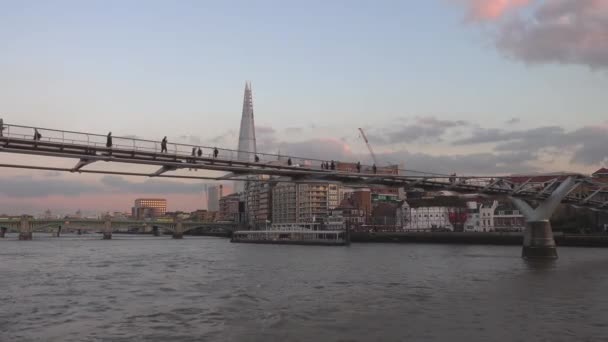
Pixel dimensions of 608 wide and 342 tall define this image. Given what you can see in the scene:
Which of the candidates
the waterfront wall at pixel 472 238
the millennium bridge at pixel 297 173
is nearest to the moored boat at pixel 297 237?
the waterfront wall at pixel 472 238

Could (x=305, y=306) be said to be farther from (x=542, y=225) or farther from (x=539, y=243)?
(x=539, y=243)

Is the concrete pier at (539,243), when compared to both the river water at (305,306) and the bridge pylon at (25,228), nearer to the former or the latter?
the river water at (305,306)

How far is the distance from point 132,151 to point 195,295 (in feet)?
33.2

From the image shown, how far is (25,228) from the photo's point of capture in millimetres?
190500

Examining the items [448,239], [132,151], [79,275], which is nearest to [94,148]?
[132,151]

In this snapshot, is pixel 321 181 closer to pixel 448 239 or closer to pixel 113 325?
pixel 113 325

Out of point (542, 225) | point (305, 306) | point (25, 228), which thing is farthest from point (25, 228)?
point (305, 306)

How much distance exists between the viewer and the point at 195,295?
38.7 meters

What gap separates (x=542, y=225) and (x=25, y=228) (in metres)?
168

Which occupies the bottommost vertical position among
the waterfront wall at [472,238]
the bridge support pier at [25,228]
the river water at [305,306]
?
the river water at [305,306]

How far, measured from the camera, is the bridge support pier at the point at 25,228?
623 feet

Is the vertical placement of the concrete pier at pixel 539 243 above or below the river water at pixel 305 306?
above

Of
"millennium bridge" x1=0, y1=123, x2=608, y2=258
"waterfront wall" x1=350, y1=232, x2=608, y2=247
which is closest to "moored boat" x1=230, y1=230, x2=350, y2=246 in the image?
"waterfront wall" x1=350, y1=232, x2=608, y2=247

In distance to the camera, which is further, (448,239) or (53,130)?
(448,239)
